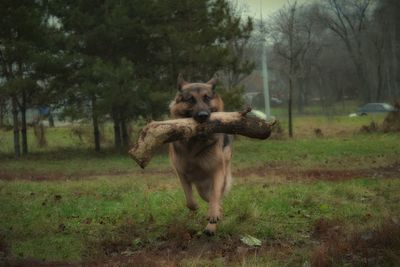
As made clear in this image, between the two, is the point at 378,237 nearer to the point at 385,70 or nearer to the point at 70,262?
the point at 70,262

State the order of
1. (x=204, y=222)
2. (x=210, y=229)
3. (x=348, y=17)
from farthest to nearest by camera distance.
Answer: (x=348, y=17)
(x=204, y=222)
(x=210, y=229)

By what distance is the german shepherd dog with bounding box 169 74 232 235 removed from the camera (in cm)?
778

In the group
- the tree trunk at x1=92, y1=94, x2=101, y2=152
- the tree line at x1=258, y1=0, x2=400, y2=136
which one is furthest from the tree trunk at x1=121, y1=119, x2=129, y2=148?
the tree line at x1=258, y1=0, x2=400, y2=136

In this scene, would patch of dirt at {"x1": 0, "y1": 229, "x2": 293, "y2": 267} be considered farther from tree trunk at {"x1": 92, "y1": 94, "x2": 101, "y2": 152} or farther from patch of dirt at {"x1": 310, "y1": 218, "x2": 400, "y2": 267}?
tree trunk at {"x1": 92, "y1": 94, "x2": 101, "y2": 152}

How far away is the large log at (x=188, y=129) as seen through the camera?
7.10m

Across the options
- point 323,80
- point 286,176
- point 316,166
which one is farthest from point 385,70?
point 286,176

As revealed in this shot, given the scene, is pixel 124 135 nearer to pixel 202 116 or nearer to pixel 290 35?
pixel 290 35

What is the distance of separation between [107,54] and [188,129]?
2128cm

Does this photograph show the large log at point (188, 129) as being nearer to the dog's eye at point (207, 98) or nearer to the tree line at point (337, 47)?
the dog's eye at point (207, 98)

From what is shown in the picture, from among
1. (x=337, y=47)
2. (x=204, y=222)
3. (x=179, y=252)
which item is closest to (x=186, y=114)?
(x=204, y=222)

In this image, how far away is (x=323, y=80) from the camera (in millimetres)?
64875

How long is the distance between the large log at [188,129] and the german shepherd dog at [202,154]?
15 centimetres

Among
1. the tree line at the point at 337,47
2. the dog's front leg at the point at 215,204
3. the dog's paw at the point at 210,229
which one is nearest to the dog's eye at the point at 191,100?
the dog's front leg at the point at 215,204

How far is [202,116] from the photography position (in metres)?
7.54
